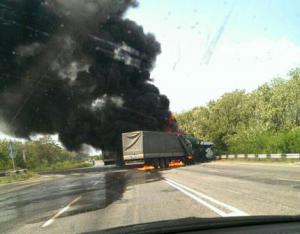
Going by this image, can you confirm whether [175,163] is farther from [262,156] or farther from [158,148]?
[262,156]

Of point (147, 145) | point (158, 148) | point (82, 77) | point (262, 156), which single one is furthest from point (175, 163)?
point (82, 77)

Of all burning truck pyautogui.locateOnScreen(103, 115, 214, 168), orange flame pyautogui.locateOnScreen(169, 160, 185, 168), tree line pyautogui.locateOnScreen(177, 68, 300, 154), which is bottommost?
orange flame pyautogui.locateOnScreen(169, 160, 185, 168)

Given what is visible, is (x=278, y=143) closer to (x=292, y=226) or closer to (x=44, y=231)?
(x=44, y=231)

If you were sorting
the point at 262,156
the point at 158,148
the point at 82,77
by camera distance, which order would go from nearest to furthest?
the point at 158,148
the point at 262,156
the point at 82,77

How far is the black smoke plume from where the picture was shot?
5181 cm

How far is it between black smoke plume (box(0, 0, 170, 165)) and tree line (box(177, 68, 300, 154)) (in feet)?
39.5

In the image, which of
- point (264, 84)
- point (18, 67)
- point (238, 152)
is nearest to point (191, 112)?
point (264, 84)

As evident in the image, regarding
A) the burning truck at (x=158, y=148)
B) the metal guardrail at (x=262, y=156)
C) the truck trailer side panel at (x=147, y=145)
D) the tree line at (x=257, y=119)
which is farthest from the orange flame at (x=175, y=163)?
the tree line at (x=257, y=119)

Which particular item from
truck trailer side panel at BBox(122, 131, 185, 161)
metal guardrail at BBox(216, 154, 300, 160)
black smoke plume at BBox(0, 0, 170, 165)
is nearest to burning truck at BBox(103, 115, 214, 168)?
truck trailer side panel at BBox(122, 131, 185, 161)

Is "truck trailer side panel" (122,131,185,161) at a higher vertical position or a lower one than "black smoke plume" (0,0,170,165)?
lower

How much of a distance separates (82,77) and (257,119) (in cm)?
2547

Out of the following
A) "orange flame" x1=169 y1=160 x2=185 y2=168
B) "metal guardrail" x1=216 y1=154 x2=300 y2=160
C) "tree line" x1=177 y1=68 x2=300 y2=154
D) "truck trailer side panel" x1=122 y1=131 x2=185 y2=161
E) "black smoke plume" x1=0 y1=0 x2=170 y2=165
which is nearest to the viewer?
"truck trailer side panel" x1=122 y1=131 x2=185 y2=161

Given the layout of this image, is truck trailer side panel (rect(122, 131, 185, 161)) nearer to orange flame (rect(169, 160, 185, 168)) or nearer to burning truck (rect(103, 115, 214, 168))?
burning truck (rect(103, 115, 214, 168))

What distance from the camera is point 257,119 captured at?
69125mm
